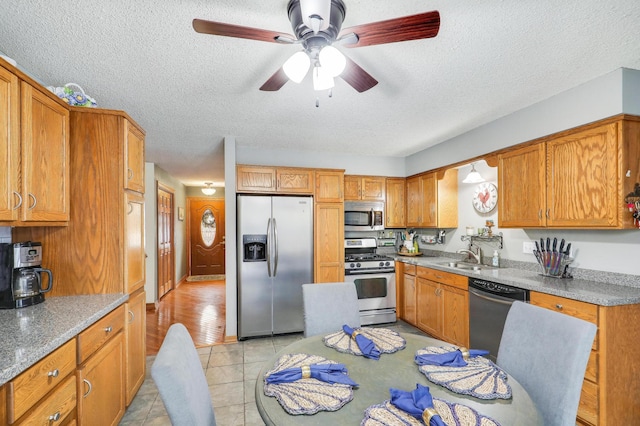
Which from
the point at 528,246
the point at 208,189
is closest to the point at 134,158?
the point at 528,246

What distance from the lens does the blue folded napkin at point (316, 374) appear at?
46.9 inches

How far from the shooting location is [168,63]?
202 centimetres

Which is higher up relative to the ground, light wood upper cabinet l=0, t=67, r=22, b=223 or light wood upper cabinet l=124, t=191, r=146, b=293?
light wood upper cabinet l=0, t=67, r=22, b=223

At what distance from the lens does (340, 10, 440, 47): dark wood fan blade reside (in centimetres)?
120

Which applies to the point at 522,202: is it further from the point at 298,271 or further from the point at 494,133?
the point at 298,271

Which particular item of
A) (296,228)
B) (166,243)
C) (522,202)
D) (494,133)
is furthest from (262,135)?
(166,243)

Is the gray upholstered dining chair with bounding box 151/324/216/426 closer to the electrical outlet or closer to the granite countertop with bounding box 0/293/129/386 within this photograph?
the granite countertop with bounding box 0/293/129/386

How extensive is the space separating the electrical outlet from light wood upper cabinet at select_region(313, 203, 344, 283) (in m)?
2.05

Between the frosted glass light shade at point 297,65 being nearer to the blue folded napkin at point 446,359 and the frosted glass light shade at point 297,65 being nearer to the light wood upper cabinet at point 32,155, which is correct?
the light wood upper cabinet at point 32,155

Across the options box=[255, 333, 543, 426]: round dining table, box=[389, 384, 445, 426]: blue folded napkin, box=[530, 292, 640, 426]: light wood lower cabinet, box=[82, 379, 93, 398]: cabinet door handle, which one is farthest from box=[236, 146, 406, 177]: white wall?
box=[389, 384, 445, 426]: blue folded napkin

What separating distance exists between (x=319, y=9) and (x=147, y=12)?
0.98 m

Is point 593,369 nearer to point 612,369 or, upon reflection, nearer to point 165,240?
point 612,369

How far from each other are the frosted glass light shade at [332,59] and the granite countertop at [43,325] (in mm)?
1725

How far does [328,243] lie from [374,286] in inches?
34.0
